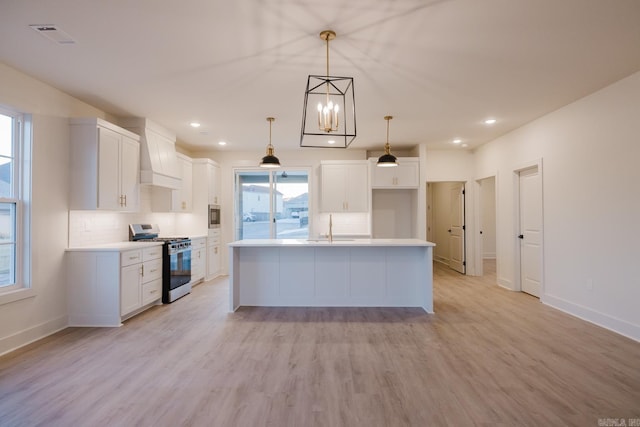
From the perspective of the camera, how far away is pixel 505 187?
5984mm

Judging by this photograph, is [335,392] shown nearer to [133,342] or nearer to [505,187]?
[133,342]

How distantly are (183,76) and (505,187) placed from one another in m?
5.53

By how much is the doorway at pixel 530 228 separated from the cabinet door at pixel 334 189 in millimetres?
3229

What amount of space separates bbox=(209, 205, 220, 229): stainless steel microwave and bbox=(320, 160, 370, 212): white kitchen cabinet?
2.27 metres

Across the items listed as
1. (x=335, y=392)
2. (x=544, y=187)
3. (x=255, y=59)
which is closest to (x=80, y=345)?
Result: (x=335, y=392)

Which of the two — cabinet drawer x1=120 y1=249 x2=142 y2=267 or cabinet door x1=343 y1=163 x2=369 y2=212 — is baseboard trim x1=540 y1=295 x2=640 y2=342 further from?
cabinet drawer x1=120 y1=249 x2=142 y2=267

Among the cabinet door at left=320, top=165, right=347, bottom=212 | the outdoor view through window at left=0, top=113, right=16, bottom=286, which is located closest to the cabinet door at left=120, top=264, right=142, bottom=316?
the outdoor view through window at left=0, top=113, right=16, bottom=286

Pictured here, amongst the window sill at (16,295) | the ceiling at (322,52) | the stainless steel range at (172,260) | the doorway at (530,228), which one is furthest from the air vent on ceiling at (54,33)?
the doorway at (530,228)

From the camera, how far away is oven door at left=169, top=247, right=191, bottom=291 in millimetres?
5043

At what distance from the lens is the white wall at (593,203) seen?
3.57 meters

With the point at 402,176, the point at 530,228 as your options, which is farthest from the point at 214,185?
the point at 530,228

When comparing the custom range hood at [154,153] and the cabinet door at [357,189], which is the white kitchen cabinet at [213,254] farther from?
the cabinet door at [357,189]

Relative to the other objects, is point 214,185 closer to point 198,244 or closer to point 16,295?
point 198,244

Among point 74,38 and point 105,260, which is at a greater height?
point 74,38
